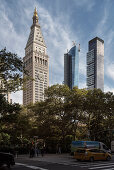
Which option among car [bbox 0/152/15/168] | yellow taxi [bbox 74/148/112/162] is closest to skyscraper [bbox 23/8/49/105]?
yellow taxi [bbox 74/148/112/162]

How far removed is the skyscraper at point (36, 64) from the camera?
14225cm

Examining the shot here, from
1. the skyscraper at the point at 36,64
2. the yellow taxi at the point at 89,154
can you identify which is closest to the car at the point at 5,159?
the yellow taxi at the point at 89,154

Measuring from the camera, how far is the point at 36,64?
146250 mm

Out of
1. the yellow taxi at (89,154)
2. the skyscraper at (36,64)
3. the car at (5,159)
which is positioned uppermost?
the skyscraper at (36,64)

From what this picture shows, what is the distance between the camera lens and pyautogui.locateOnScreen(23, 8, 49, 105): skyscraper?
14225 cm

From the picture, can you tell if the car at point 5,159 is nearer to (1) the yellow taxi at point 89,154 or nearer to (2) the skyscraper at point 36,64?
(1) the yellow taxi at point 89,154

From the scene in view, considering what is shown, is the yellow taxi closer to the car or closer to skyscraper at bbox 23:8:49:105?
the car

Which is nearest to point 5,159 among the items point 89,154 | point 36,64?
point 89,154

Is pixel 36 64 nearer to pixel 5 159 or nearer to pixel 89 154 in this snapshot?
pixel 89 154

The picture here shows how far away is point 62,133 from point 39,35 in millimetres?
126167

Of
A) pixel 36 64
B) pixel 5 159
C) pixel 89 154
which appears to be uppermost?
pixel 36 64

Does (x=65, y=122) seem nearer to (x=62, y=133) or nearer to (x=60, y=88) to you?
(x=62, y=133)

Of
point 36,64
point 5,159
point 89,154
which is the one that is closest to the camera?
point 5,159

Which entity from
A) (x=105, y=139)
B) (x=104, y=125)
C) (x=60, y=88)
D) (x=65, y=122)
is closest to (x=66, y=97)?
(x=60, y=88)
